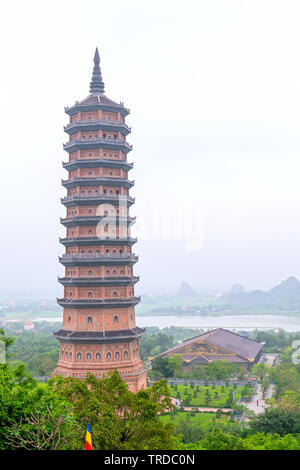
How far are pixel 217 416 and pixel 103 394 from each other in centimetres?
2402

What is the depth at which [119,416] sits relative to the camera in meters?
25.5

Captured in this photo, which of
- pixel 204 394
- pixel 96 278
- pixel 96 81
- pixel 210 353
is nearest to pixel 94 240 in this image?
pixel 96 278

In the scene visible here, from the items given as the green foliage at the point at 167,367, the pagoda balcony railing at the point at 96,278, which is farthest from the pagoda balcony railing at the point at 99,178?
the green foliage at the point at 167,367

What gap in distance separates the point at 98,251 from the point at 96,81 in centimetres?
1504

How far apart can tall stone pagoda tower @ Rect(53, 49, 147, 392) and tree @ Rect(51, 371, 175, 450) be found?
1226 centimetres

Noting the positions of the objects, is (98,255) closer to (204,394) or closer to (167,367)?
(204,394)

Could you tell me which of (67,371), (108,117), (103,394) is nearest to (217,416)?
(67,371)

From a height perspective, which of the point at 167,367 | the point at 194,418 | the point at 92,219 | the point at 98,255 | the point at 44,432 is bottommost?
the point at 194,418

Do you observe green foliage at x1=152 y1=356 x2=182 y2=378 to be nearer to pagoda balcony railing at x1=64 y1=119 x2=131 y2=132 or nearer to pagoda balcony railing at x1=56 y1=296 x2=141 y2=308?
pagoda balcony railing at x1=56 y1=296 x2=141 y2=308

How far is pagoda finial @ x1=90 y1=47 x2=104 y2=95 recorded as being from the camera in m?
45.1

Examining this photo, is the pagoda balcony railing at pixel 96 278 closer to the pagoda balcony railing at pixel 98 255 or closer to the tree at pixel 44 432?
the pagoda balcony railing at pixel 98 255

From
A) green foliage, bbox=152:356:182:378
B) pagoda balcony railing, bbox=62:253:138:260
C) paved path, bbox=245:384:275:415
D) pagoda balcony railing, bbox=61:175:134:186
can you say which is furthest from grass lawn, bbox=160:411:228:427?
pagoda balcony railing, bbox=61:175:134:186

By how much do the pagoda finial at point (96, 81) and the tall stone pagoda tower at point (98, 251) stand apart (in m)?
1.09

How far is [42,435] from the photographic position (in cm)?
2133
